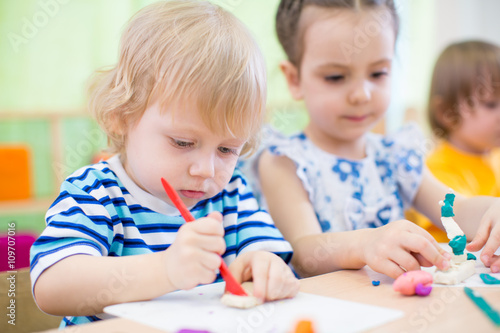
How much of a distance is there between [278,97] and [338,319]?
2390 mm

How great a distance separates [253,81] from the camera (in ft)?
2.40

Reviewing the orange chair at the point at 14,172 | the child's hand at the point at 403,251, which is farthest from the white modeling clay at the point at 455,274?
the orange chair at the point at 14,172

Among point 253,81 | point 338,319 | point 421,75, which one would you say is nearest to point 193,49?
point 253,81

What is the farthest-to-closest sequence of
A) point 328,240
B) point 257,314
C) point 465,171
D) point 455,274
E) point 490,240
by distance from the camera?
1. point 465,171
2. point 328,240
3. point 490,240
4. point 455,274
5. point 257,314

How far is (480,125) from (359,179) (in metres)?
0.87

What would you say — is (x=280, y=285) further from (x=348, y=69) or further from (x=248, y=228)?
(x=348, y=69)

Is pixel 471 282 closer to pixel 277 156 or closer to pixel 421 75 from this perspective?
pixel 277 156

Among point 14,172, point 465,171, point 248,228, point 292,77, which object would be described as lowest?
point 14,172

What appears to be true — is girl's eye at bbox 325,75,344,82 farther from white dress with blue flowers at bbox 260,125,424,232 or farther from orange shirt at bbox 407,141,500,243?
orange shirt at bbox 407,141,500,243

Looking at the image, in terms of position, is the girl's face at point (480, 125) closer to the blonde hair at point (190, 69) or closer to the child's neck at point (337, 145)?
the child's neck at point (337, 145)

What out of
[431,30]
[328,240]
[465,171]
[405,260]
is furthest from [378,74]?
[431,30]

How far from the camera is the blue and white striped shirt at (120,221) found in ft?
2.08

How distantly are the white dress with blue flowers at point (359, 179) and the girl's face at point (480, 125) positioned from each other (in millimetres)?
677

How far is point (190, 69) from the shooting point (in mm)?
689
